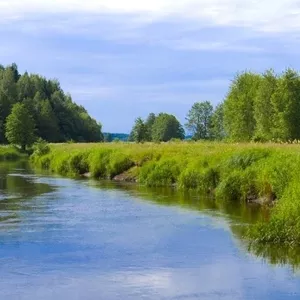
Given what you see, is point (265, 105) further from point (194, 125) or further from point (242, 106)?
point (194, 125)

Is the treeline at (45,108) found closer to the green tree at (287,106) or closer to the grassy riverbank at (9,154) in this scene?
the grassy riverbank at (9,154)

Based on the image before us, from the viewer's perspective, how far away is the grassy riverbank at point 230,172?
53.5ft

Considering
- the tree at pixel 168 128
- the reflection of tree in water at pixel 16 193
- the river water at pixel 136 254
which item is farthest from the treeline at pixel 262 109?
the tree at pixel 168 128

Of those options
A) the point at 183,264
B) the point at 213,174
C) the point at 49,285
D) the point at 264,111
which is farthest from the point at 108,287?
the point at 264,111

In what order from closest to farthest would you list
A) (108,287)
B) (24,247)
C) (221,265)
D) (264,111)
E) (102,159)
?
(108,287), (221,265), (24,247), (102,159), (264,111)

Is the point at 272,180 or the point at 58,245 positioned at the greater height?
the point at 272,180

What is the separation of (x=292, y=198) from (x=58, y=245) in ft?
19.8

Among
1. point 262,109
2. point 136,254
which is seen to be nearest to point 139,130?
point 262,109

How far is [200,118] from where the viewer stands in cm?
11612

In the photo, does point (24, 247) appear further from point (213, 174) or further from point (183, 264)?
point (213, 174)

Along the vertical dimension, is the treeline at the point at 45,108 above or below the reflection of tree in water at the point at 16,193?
above

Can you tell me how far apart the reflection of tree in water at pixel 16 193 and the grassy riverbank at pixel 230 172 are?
16.3 ft

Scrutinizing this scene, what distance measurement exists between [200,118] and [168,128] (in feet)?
26.2

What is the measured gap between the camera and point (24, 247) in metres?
15.7
